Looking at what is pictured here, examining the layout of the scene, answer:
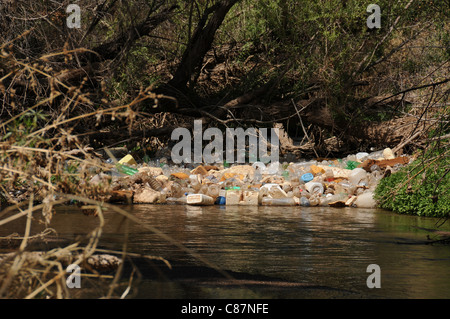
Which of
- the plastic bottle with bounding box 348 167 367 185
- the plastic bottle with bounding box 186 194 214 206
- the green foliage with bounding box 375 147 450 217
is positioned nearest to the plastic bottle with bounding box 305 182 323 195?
the plastic bottle with bounding box 348 167 367 185

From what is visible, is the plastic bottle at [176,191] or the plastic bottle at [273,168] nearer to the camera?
the plastic bottle at [176,191]

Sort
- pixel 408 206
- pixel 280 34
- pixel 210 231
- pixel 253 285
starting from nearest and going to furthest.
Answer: pixel 253 285, pixel 210 231, pixel 408 206, pixel 280 34

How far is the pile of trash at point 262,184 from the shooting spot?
9.95 meters

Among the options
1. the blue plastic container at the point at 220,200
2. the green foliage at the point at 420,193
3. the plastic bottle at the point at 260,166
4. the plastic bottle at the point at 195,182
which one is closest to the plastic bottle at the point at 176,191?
the plastic bottle at the point at 195,182

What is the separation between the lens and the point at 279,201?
995 centimetres

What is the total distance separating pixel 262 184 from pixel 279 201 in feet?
2.63

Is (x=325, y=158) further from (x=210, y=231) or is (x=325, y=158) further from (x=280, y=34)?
(x=210, y=231)

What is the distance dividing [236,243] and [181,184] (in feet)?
15.1

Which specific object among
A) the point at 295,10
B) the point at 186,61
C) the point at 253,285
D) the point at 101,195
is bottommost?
the point at 253,285

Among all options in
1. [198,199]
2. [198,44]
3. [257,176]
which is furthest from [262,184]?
[198,44]

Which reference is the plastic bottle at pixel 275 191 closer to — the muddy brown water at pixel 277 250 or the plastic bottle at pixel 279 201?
the plastic bottle at pixel 279 201

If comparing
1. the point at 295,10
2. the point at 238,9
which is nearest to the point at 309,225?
A: the point at 295,10

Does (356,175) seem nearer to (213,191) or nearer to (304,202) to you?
(304,202)

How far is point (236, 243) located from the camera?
6266 millimetres
